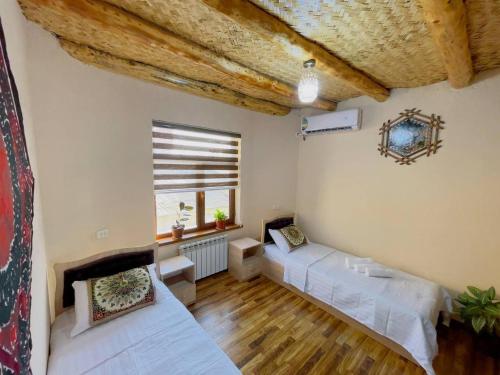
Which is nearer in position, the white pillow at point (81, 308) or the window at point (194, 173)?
the white pillow at point (81, 308)

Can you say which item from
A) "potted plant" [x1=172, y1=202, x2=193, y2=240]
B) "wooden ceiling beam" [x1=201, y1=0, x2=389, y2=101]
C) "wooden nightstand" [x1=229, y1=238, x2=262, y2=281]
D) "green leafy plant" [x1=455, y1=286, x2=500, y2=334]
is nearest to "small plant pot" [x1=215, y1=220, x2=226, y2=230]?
"wooden nightstand" [x1=229, y1=238, x2=262, y2=281]

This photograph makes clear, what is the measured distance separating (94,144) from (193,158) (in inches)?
39.7

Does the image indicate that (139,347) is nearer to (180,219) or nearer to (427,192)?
(180,219)

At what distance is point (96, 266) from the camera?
188 centimetres

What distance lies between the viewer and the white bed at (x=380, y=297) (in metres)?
1.76

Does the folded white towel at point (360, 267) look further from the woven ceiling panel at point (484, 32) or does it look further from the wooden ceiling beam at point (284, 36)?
the woven ceiling panel at point (484, 32)

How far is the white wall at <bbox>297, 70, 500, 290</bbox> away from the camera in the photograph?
2.08 metres

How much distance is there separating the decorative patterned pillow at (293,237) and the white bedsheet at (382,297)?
238 mm

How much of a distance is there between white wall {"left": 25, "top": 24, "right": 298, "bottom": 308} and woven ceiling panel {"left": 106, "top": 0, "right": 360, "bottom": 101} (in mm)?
890

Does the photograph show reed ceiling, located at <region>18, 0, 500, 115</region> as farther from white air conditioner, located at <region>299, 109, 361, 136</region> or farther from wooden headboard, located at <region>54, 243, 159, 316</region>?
wooden headboard, located at <region>54, 243, 159, 316</region>

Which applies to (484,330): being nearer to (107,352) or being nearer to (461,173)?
(461,173)

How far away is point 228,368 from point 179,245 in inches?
62.2

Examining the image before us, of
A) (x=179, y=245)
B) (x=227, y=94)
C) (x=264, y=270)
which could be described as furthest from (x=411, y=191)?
(x=179, y=245)

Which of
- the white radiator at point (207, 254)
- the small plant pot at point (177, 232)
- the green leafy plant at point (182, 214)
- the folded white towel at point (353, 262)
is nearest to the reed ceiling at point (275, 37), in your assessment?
the green leafy plant at point (182, 214)
